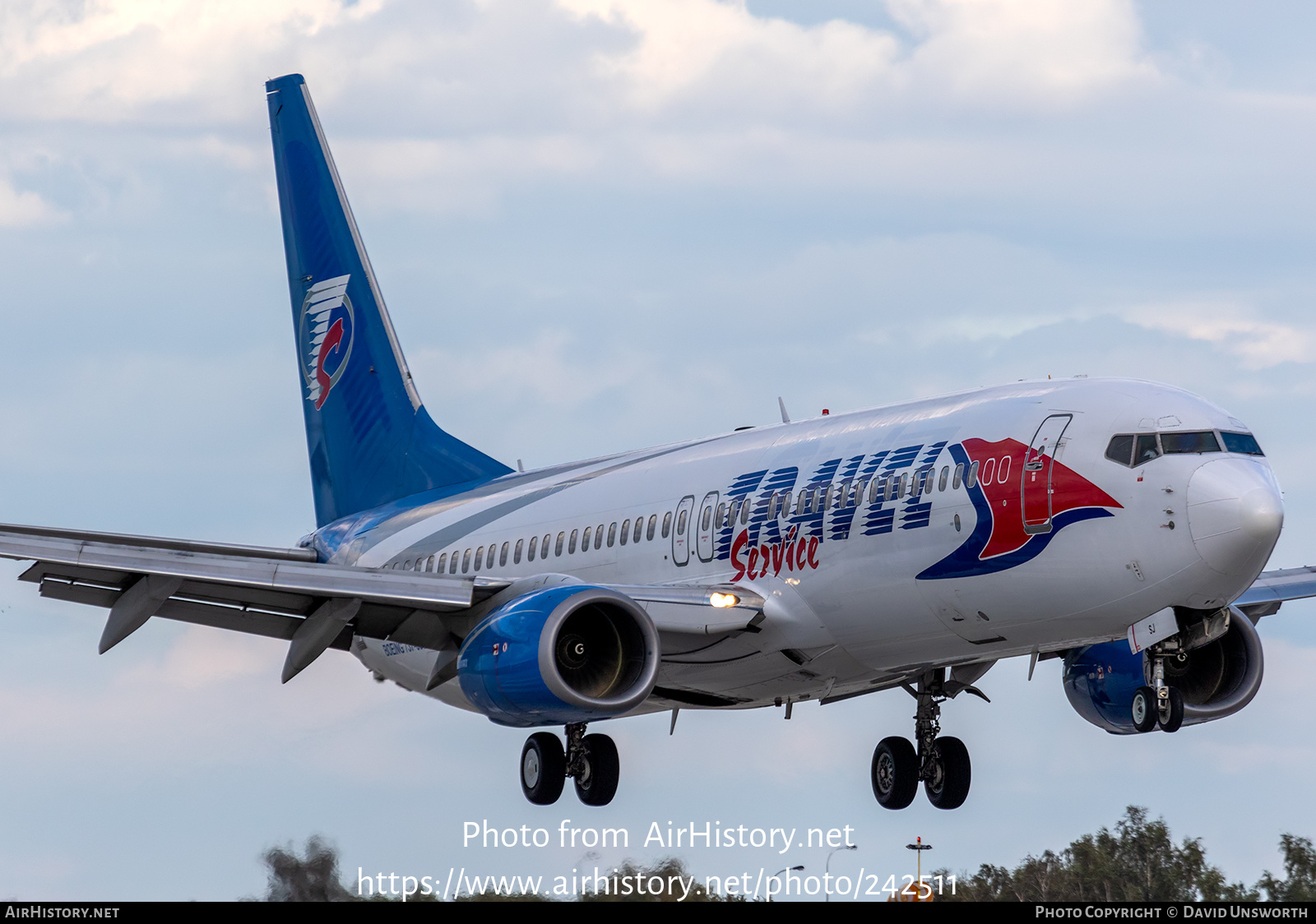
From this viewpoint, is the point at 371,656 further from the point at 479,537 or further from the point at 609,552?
the point at 609,552

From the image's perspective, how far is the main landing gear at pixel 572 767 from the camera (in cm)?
3084

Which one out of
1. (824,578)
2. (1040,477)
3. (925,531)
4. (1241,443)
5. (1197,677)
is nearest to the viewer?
(1241,443)

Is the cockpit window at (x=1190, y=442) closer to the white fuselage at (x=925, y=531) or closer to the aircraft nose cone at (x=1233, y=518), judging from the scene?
the white fuselage at (x=925, y=531)

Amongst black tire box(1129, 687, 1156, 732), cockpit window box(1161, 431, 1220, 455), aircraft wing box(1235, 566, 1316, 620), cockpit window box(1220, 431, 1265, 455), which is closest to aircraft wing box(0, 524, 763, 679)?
black tire box(1129, 687, 1156, 732)

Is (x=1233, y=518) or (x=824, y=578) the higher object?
(x=824, y=578)

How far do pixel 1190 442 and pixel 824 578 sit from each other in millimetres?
5343

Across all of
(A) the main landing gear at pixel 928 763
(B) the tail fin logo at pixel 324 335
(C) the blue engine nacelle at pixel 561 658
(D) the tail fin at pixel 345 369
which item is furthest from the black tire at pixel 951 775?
(B) the tail fin logo at pixel 324 335

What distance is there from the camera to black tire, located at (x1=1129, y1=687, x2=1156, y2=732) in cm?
2419

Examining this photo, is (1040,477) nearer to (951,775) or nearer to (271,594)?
(951,775)

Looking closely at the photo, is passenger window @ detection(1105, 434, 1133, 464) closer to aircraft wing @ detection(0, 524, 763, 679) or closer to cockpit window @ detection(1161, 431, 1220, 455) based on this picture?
cockpit window @ detection(1161, 431, 1220, 455)

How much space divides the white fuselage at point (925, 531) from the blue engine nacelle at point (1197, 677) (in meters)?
3.41

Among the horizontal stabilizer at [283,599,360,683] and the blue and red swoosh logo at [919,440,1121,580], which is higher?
the blue and red swoosh logo at [919,440,1121,580]

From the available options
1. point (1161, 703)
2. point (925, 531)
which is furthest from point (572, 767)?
point (1161, 703)

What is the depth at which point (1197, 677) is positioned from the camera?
97.0ft
